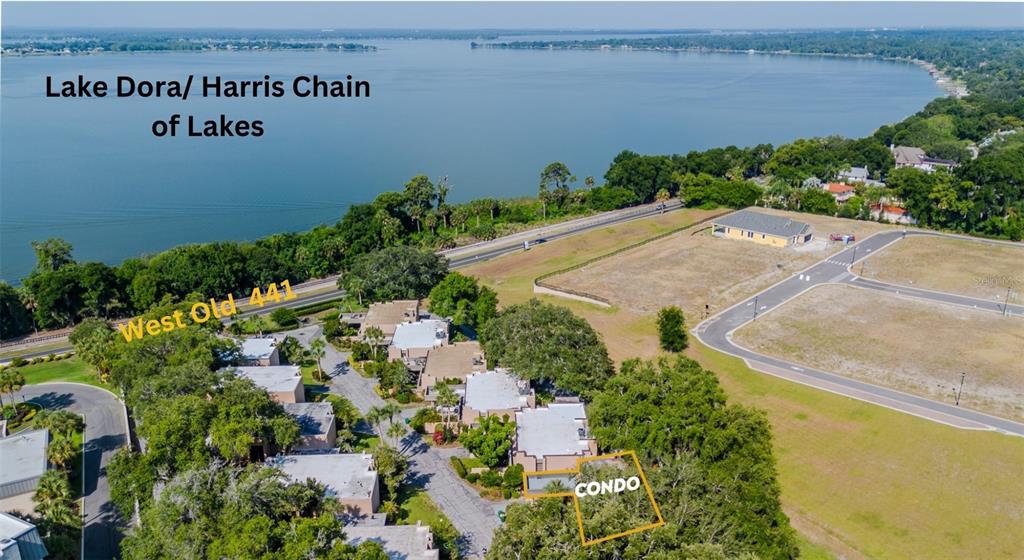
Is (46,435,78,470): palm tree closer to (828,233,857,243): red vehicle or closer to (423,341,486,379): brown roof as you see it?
(423,341,486,379): brown roof

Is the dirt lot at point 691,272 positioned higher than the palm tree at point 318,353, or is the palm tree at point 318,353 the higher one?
the dirt lot at point 691,272

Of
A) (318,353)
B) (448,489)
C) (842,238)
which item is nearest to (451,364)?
(318,353)

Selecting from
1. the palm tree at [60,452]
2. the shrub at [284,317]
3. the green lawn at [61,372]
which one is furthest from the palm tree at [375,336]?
the palm tree at [60,452]

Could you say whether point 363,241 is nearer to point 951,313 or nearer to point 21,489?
point 21,489

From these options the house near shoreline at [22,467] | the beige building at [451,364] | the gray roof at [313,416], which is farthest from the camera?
the beige building at [451,364]

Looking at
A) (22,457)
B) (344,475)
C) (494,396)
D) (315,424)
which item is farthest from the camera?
(494,396)

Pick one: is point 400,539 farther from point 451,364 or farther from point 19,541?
point 451,364

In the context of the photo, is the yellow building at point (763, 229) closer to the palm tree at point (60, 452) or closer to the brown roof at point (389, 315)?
the brown roof at point (389, 315)

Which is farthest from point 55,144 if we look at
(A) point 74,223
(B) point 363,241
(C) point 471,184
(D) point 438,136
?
(B) point 363,241
